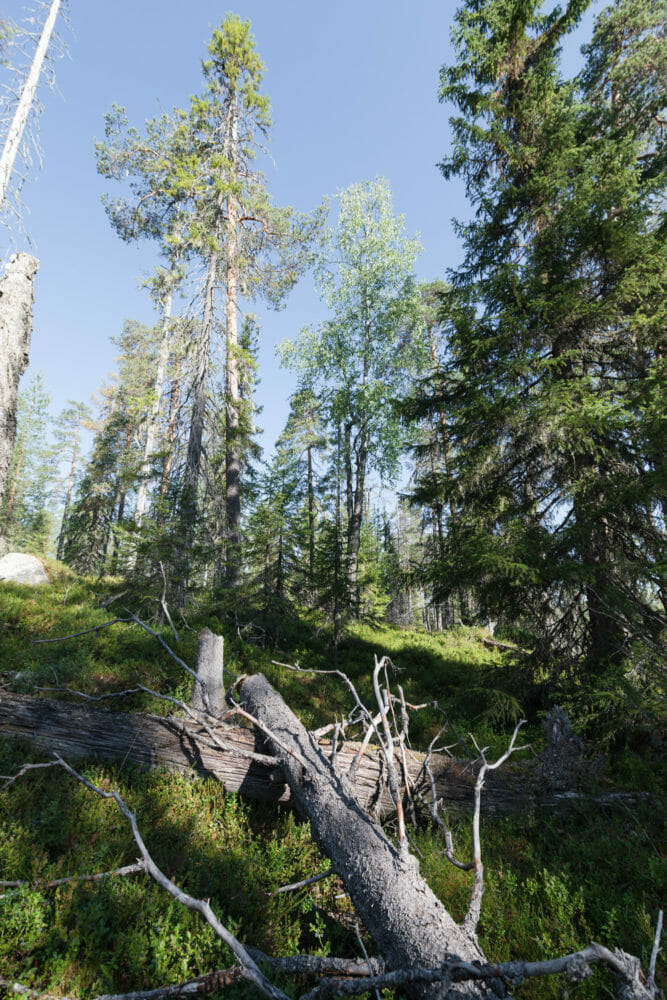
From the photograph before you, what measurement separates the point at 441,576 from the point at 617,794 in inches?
135

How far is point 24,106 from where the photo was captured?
684cm

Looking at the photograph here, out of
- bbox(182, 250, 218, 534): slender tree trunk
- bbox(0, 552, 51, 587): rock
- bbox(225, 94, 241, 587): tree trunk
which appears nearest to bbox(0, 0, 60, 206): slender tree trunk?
bbox(182, 250, 218, 534): slender tree trunk

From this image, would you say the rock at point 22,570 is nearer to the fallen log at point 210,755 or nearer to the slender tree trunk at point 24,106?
the fallen log at point 210,755

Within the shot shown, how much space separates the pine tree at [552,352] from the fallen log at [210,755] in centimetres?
239

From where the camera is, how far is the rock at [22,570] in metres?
11.3

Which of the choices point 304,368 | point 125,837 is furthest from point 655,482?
point 304,368

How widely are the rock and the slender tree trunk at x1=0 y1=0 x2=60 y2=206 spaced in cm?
926

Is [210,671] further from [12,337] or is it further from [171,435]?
[171,435]

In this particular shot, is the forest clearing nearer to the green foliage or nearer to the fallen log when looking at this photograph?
the fallen log

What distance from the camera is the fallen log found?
14.4 feet

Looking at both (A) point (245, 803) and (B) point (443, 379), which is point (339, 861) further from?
(B) point (443, 379)

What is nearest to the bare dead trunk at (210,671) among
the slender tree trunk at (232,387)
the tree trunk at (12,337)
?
the tree trunk at (12,337)

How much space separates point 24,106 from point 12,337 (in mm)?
4606

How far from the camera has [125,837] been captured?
139 inches
